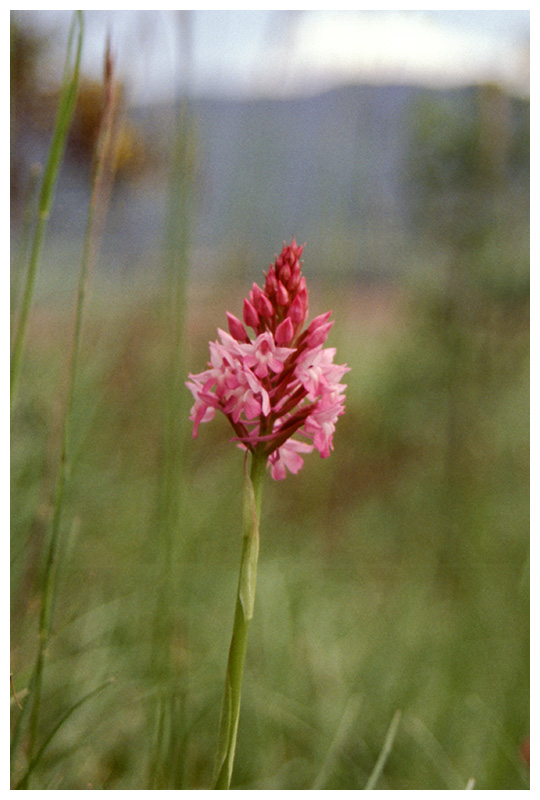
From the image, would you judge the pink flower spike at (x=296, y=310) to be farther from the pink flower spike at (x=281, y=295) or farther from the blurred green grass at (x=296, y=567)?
the blurred green grass at (x=296, y=567)

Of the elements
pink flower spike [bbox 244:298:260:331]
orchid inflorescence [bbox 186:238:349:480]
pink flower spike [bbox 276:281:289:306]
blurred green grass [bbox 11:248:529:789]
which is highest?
pink flower spike [bbox 276:281:289:306]

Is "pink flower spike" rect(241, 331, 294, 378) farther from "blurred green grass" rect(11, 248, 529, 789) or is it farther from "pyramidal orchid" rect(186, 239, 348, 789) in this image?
"blurred green grass" rect(11, 248, 529, 789)

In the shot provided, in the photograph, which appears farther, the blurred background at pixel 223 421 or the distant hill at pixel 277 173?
the distant hill at pixel 277 173

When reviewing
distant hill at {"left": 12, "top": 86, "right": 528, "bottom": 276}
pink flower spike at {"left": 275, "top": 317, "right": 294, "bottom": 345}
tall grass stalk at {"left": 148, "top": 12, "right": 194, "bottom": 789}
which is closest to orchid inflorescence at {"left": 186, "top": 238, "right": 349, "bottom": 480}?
pink flower spike at {"left": 275, "top": 317, "right": 294, "bottom": 345}

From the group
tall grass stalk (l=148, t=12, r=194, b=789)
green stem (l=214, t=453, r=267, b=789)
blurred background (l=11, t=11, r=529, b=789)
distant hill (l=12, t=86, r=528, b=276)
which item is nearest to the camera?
green stem (l=214, t=453, r=267, b=789)

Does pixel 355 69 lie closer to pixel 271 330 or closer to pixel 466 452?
pixel 271 330

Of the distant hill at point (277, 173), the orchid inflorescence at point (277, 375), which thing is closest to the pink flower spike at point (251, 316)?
the orchid inflorescence at point (277, 375)

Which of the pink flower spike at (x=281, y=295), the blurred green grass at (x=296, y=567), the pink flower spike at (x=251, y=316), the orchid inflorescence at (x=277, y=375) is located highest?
the pink flower spike at (x=281, y=295)

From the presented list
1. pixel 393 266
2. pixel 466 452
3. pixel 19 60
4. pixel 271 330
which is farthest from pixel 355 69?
pixel 466 452

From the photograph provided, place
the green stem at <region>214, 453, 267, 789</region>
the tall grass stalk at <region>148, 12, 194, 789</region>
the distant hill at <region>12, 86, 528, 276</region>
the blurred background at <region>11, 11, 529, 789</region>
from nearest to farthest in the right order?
the green stem at <region>214, 453, 267, 789</region> → the tall grass stalk at <region>148, 12, 194, 789</region> → the blurred background at <region>11, 11, 529, 789</region> → the distant hill at <region>12, 86, 528, 276</region>
